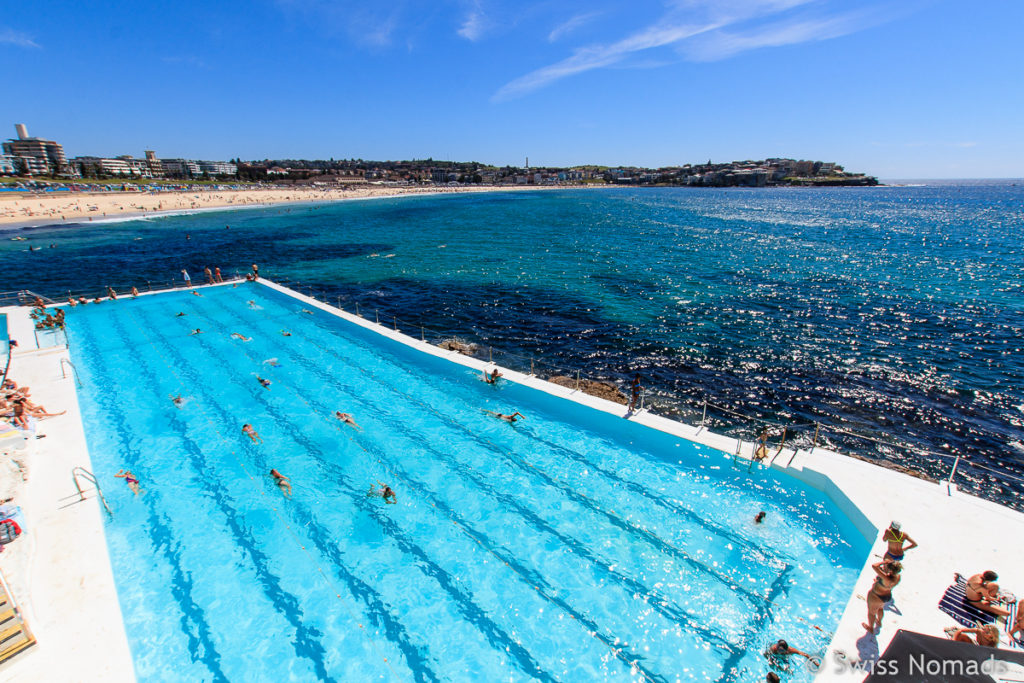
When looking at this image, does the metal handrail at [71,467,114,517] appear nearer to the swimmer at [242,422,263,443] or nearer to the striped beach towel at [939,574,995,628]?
the swimmer at [242,422,263,443]

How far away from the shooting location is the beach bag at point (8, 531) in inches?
344

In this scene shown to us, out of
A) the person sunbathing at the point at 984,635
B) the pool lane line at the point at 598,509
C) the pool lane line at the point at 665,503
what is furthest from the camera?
the pool lane line at the point at 665,503

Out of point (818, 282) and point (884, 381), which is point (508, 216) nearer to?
point (818, 282)

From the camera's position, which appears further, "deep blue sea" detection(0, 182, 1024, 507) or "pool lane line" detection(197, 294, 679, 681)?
"deep blue sea" detection(0, 182, 1024, 507)

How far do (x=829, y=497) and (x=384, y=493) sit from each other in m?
11.2

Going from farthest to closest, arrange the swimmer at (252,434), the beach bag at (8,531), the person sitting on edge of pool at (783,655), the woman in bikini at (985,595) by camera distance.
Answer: the swimmer at (252,434) < the beach bag at (8,531) < the person sitting on edge of pool at (783,655) < the woman in bikini at (985,595)

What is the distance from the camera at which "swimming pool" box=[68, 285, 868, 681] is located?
309 inches

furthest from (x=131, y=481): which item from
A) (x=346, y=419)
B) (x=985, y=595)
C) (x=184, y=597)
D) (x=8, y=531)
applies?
(x=985, y=595)

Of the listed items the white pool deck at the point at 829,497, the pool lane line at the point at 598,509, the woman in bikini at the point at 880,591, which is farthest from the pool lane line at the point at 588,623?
the woman in bikini at the point at 880,591

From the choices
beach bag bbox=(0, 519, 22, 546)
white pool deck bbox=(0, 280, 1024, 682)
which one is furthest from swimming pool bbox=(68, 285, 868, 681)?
beach bag bbox=(0, 519, 22, 546)

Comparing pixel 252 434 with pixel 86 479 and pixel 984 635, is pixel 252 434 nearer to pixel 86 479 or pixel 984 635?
pixel 86 479

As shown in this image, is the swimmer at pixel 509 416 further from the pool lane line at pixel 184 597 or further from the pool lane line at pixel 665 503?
the pool lane line at pixel 184 597

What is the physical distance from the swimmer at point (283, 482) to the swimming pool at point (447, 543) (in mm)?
226

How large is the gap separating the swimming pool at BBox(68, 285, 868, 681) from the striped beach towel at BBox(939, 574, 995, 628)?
5.41 feet
